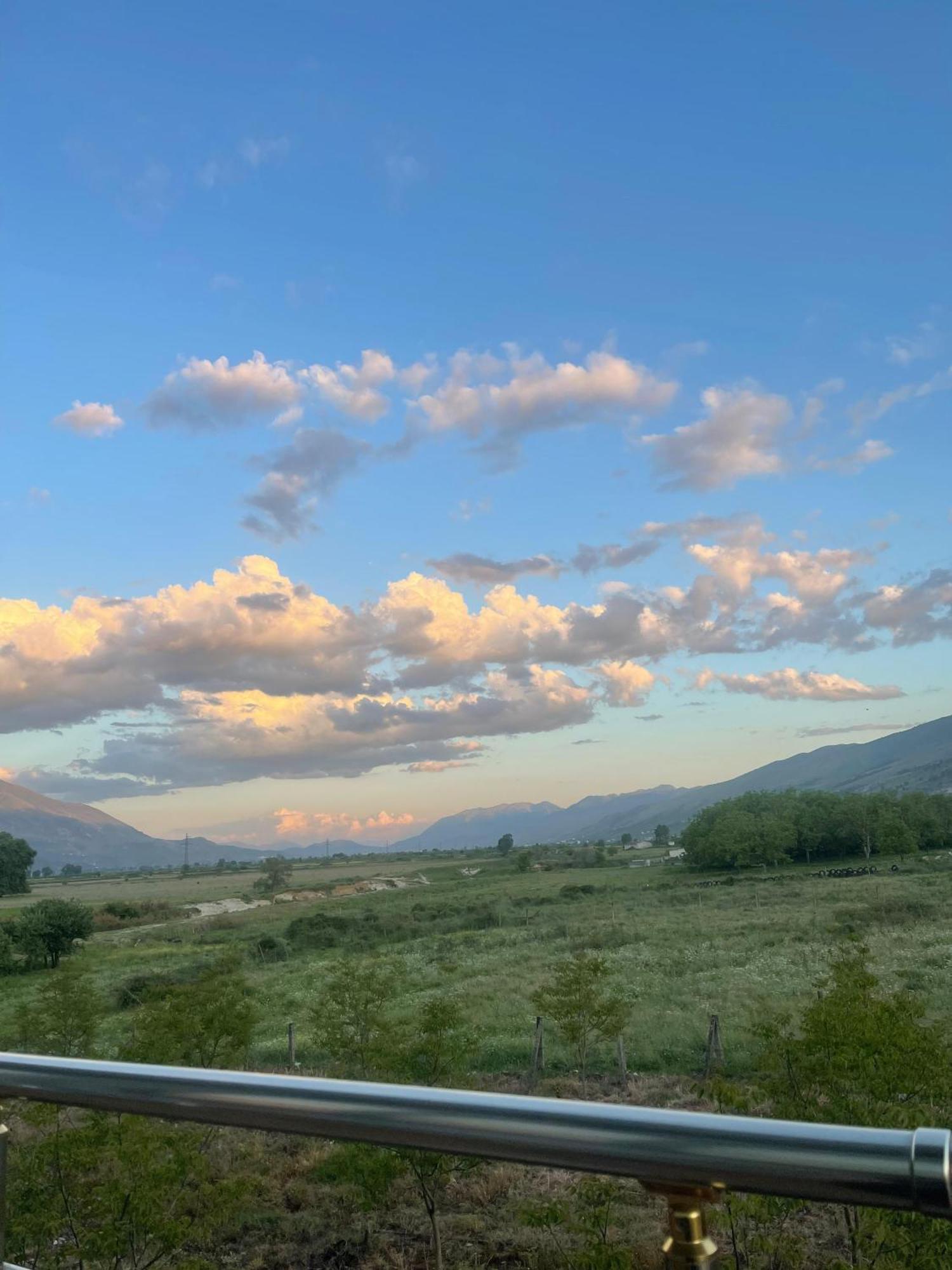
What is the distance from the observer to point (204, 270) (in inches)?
465

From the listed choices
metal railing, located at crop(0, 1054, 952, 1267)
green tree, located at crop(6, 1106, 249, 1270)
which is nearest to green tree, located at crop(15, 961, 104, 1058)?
green tree, located at crop(6, 1106, 249, 1270)

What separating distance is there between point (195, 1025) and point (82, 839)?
445 feet

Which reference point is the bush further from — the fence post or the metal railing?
the metal railing

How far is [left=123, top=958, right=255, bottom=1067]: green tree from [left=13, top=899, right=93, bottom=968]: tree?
1746 cm

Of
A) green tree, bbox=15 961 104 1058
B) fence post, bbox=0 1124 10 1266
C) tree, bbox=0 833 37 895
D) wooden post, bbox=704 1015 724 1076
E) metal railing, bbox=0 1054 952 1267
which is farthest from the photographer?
tree, bbox=0 833 37 895

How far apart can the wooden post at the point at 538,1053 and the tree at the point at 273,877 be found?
154 feet

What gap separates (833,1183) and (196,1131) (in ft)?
18.9

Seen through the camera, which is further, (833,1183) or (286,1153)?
(286,1153)

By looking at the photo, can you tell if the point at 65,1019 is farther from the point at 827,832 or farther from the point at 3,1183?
the point at 827,832

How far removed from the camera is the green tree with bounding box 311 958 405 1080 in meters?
10.3

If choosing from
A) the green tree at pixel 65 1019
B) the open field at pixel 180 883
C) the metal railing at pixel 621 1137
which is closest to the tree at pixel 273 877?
the open field at pixel 180 883

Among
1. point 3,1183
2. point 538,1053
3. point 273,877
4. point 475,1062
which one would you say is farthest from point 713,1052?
point 273,877

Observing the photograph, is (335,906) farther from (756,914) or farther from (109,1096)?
(109,1096)

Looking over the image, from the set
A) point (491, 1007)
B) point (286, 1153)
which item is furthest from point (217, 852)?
point (286, 1153)
